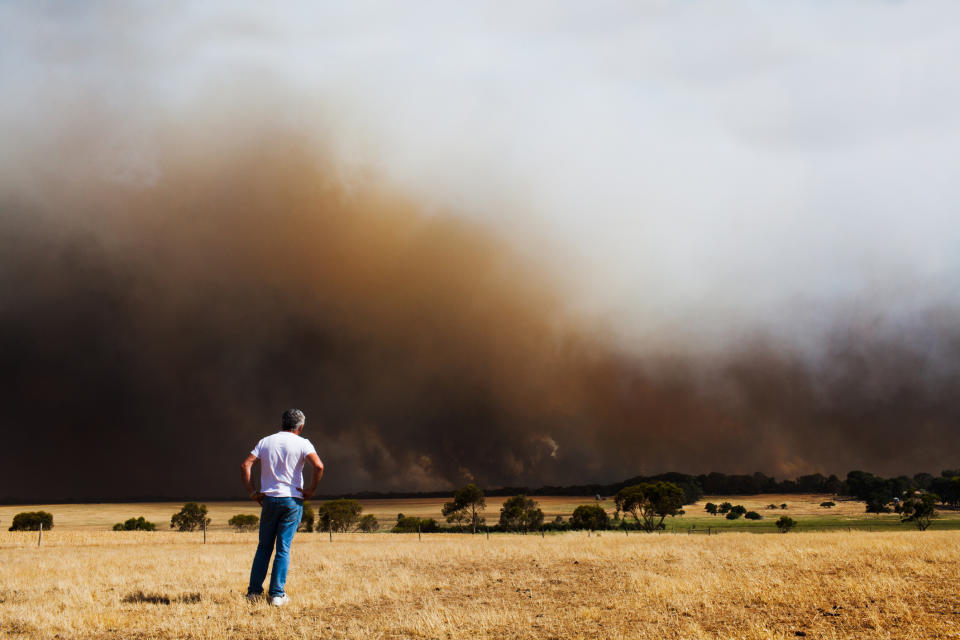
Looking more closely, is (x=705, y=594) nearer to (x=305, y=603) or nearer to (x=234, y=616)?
(x=305, y=603)

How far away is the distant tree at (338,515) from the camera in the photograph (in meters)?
138

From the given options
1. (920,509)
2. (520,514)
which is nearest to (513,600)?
(520,514)

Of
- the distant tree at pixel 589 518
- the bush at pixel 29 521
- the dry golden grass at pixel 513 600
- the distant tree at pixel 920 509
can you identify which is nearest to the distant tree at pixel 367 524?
the distant tree at pixel 589 518

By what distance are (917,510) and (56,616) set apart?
567 feet

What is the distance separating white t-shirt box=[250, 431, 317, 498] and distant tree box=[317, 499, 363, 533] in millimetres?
134021

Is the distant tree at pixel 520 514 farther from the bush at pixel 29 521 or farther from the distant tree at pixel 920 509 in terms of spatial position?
the bush at pixel 29 521

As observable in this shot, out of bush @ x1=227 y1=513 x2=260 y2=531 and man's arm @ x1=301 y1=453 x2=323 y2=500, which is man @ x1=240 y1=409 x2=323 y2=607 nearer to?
man's arm @ x1=301 y1=453 x2=323 y2=500

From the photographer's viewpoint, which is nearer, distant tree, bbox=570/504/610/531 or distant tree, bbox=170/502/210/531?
distant tree, bbox=170/502/210/531

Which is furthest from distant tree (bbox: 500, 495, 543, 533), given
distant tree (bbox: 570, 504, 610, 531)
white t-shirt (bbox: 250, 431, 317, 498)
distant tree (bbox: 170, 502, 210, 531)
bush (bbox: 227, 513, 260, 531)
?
white t-shirt (bbox: 250, 431, 317, 498)

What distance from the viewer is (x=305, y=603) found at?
10648 millimetres

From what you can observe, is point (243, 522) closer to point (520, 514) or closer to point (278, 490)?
point (520, 514)

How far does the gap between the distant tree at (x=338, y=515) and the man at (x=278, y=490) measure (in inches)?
5255

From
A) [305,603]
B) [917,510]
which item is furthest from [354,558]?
[917,510]

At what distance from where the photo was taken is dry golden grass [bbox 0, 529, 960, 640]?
28.2 ft
